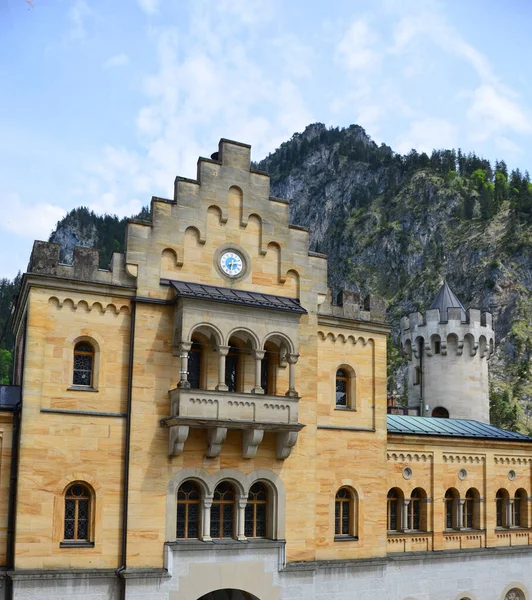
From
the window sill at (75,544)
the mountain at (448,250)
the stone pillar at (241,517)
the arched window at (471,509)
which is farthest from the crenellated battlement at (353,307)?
the mountain at (448,250)

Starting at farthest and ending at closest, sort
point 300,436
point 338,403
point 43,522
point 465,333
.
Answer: point 465,333, point 338,403, point 300,436, point 43,522

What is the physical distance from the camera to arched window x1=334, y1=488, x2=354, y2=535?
26.0 meters

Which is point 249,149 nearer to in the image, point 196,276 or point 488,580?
point 196,276

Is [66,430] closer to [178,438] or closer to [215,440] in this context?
[178,438]

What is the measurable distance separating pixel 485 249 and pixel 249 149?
131 meters

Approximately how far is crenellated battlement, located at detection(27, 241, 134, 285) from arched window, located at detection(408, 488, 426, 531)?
14.4 meters

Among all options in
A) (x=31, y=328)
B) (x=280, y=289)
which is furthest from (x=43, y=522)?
(x=280, y=289)

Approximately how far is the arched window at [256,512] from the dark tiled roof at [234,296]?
19.0 ft

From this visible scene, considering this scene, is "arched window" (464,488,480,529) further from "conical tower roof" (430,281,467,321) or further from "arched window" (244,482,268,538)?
"conical tower roof" (430,281,467,321)

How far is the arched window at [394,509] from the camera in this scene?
1128 inches

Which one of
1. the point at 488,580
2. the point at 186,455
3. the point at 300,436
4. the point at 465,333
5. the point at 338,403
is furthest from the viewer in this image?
the point at 465,333

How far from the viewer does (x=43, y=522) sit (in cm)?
2059

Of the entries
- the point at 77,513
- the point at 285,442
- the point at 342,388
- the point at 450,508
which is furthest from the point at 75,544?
the point at 450,508

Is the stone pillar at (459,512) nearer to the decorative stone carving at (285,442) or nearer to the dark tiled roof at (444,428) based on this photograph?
the dark tiled roof at (444,428)
